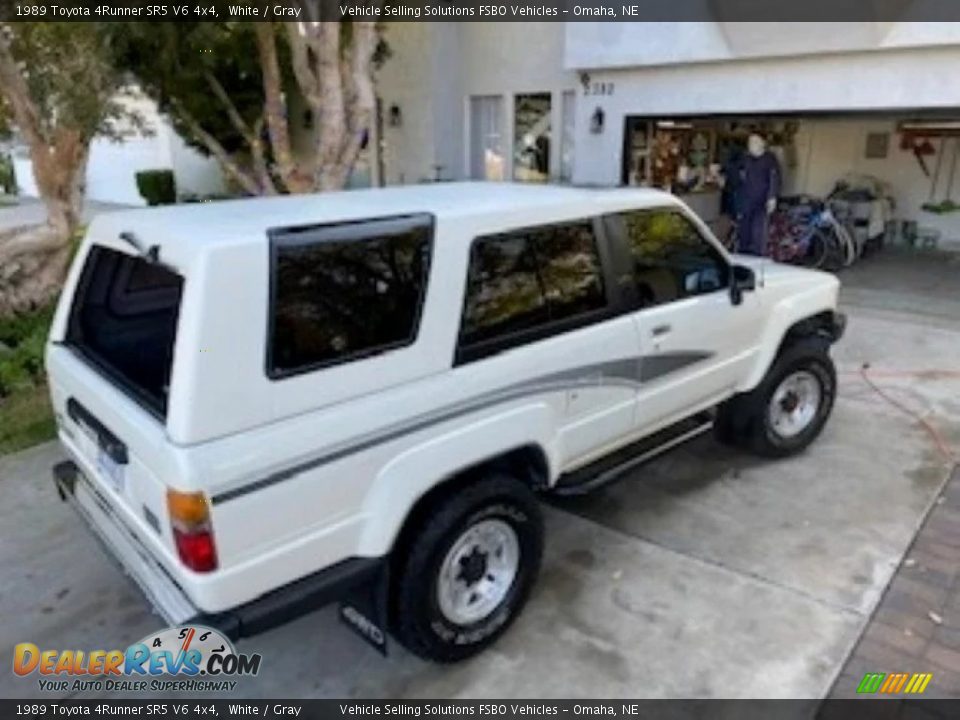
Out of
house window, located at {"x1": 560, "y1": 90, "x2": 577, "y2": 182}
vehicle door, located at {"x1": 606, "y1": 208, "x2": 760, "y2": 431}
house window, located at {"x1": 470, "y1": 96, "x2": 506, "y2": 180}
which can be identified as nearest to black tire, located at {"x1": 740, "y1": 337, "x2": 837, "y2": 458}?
vehicle door, located at {"x1": 606, "y1": 208, "x2": 760, "y2": 431}

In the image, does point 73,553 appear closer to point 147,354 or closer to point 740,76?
point 147,354

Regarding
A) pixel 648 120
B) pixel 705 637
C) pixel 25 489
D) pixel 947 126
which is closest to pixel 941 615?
pixel 705 637

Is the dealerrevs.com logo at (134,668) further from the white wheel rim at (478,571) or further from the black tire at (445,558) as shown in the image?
the white wheel rim at (478,571)

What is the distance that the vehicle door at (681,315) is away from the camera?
3.56 metres

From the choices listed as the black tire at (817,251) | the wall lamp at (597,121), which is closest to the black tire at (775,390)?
the black tire at (817,251)

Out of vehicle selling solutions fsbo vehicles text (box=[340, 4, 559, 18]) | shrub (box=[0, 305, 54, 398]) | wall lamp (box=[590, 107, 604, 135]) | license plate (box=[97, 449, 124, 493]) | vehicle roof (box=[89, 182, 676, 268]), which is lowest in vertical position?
shrub (box=[0, 305, 54, 398])

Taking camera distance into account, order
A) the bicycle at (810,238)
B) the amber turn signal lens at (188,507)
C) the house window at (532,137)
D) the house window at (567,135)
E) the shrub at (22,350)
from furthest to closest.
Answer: the house window at (532,137) < the house window at (567,135) < the bicycle at (810,238) < the shrub at (22,350) < the amber turn signal lens at (188,507)

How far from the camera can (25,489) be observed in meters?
4.47

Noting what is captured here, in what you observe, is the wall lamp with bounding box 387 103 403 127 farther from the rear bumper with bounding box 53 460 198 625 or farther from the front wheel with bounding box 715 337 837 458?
the rear bumper with bounding box 53 460 198 625

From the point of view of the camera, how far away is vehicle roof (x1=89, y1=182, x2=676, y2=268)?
2.39 metres

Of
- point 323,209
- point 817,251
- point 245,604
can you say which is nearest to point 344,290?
point 323,209

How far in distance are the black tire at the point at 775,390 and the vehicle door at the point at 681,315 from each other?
0.30 metres

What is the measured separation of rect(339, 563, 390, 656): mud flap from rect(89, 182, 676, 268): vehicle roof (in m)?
1.28

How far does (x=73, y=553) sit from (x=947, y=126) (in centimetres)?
1286
